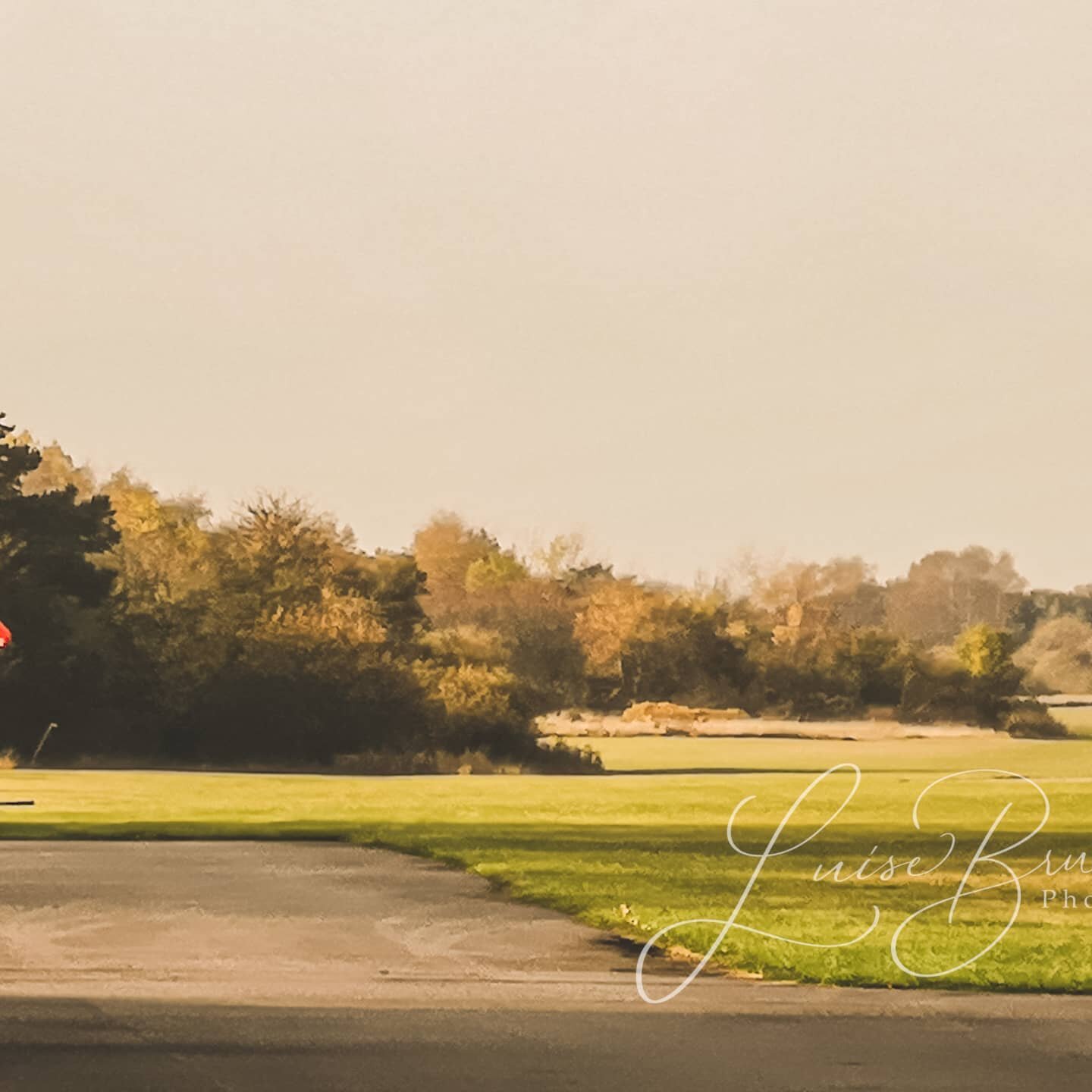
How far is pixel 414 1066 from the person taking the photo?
39.9 feet

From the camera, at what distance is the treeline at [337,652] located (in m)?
71.1

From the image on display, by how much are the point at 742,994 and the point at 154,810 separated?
30137 millimetres

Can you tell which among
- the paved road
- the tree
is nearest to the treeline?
the tree

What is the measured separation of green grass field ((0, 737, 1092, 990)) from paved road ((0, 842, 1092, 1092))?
148 centimetres

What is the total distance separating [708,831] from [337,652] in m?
35.4

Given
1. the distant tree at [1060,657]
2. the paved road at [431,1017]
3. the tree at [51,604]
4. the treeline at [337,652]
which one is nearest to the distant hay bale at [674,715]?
the treeline at [337,652]

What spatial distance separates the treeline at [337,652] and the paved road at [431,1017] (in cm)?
4906

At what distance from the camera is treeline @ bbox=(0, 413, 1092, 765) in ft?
233

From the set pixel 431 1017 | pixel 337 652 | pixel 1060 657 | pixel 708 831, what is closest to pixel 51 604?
pixel 337 652

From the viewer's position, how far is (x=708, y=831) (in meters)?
37.7

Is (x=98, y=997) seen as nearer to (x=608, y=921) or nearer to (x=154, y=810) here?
(x=608, y=921)

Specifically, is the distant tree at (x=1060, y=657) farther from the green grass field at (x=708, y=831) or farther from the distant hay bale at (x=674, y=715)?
the green grass field at (x=708, y=831)

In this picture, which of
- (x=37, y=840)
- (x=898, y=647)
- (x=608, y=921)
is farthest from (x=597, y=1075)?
(x=898, y=647)

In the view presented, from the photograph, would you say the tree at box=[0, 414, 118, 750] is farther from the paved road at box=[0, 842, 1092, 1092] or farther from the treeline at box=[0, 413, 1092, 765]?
the paved road at box=[0, 842, 1092, 1092]
